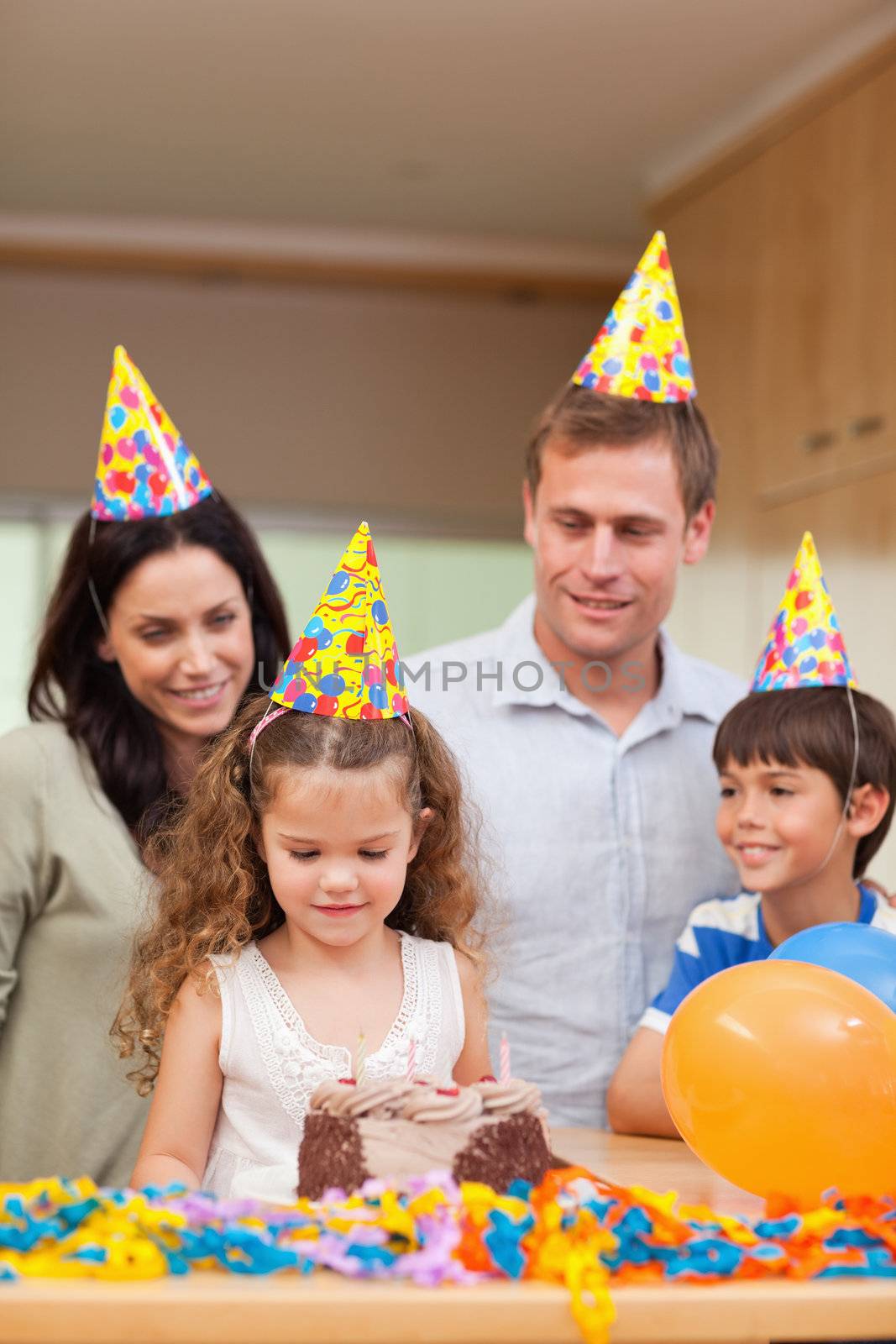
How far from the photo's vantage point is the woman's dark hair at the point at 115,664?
5.59 feet

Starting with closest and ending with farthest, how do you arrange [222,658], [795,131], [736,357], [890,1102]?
[890,1102], [222,658], [795,131], [736,357]

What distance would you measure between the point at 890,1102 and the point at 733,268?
343 centimetres

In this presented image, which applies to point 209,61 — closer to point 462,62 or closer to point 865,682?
point 462,62

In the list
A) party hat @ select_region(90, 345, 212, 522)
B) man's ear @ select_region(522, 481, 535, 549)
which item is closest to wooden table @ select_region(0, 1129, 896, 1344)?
party hat @ select_region(90, 345, 212, 522)

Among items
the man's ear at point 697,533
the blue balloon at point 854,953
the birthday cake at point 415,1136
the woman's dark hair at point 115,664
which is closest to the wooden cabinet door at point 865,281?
the man's ear at point 697,533

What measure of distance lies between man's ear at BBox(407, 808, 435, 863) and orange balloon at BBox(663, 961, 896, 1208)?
0.34 m

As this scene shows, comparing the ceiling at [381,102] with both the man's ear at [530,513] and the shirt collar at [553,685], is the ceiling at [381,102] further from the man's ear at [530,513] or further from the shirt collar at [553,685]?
the shirt collar at [553,685]

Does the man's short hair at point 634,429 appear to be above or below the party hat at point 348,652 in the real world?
above

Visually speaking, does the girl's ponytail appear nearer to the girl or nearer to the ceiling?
the girl

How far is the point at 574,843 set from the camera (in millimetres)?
1847

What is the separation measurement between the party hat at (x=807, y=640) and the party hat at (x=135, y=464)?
69cm

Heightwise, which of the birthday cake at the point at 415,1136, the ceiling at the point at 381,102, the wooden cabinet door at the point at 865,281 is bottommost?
the birthday cake at the point at 415,1136

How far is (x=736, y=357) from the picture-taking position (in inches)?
164

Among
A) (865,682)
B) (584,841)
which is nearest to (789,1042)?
(584,841)
